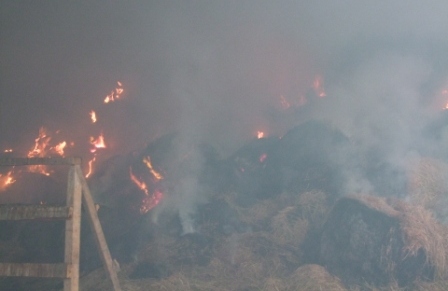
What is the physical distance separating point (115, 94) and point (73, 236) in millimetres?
15885

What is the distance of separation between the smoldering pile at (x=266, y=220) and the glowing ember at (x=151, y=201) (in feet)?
0.14

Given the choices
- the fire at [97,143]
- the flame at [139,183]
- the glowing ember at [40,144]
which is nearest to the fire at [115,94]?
the fire at [97,143]

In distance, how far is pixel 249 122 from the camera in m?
22.6

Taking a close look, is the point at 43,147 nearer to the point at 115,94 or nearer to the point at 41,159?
the point at 115,94

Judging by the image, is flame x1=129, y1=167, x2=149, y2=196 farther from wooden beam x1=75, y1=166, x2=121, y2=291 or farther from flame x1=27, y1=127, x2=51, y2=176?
wooden beam x1=75, y1=166, x2=121, y2=291

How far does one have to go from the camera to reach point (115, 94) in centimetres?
2045

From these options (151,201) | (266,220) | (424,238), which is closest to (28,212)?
(151,201)

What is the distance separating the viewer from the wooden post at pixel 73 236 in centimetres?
562

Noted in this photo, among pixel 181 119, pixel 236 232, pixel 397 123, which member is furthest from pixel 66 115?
pixel 397 123

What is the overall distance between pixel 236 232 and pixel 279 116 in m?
12.3

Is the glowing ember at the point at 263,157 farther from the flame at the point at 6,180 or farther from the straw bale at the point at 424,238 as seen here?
the flame at the point at 6,180

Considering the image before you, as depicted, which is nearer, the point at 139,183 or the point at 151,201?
the point at 151,201

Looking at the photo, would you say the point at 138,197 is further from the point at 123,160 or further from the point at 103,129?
the point at 103,129

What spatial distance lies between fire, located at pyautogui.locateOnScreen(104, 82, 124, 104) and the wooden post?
14869 mm
